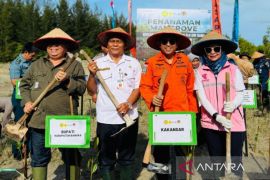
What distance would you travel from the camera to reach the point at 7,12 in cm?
3206

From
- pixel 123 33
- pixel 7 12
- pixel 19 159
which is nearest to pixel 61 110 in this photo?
pixel 123 33

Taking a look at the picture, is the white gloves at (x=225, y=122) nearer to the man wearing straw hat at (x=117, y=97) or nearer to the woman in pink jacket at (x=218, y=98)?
the woman in pink jacket at (x=218, y=98)

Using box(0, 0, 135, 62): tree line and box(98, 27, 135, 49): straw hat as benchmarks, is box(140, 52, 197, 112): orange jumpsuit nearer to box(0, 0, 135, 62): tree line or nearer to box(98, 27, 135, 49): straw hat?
box(98, 27, 135, 49): straw hat

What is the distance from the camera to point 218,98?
3.28 m

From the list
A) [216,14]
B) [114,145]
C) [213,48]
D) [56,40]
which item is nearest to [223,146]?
[213,48]

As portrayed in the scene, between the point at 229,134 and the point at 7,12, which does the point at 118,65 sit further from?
the point at 7,12

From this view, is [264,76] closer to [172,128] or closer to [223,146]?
[223,146]

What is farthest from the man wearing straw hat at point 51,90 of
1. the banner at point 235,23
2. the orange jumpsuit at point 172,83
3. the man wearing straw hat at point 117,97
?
the banner at point 235,23

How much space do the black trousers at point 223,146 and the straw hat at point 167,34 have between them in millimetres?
860

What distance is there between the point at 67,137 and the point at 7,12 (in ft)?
105

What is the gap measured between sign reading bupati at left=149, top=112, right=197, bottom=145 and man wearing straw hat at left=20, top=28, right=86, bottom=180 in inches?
35.3

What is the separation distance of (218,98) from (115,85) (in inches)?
38.5

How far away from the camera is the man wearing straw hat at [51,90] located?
3363mm

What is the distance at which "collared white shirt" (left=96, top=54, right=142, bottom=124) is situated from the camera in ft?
11.2
